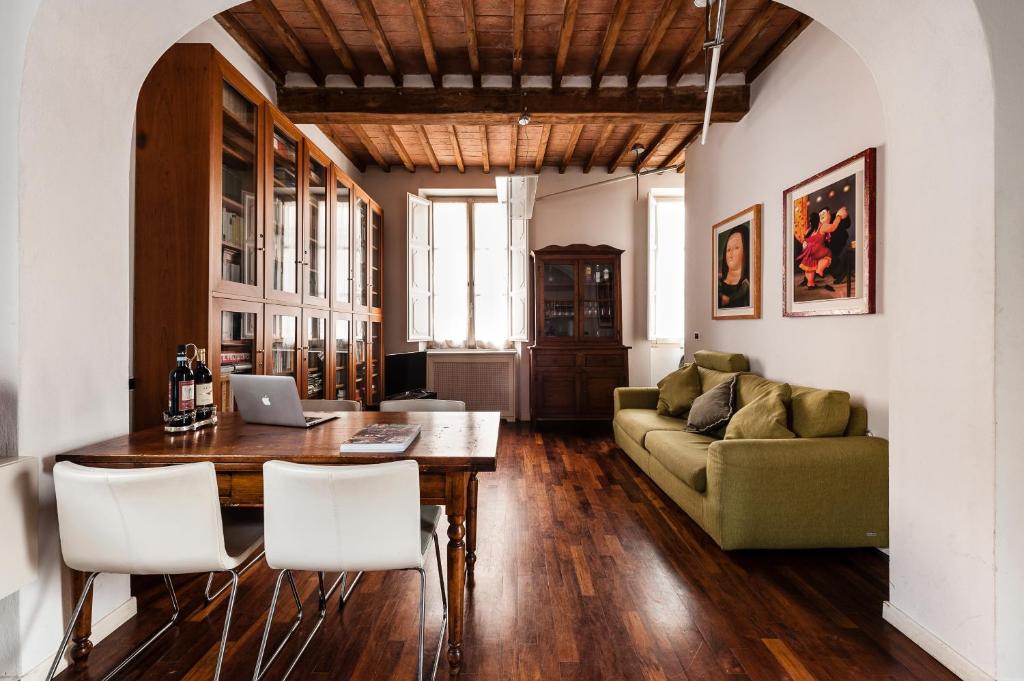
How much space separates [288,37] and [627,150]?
12.0 feet

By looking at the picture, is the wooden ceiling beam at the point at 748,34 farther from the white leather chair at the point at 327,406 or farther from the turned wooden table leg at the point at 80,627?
the turned wooden table leg at the point at 80,627

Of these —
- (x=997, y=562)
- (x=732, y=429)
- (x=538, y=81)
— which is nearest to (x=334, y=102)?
(x=538, y=81)

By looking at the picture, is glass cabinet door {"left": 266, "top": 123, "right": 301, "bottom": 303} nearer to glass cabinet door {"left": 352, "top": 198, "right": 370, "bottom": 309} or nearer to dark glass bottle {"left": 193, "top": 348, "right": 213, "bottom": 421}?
dark glass bottle {"left": 193, "top": 348, "right": 213, "bottom": 421}

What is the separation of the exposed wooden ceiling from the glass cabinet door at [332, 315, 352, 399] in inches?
69.7

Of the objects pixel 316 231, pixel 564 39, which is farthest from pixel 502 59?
pixel 316 231

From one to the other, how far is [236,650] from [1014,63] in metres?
3.26

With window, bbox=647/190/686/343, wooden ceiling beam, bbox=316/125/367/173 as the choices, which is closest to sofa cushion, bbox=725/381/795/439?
window, bbox=647/190/686/343

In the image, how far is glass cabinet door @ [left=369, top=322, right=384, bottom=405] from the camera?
6008 mm

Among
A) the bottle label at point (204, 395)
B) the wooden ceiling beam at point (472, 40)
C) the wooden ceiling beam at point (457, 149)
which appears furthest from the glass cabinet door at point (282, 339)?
the wooden ceiling beam at point (457, 149)

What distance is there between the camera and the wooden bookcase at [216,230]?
9.00 ft

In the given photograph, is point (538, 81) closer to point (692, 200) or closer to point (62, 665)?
point (692, 200)

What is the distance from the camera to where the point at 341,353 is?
5.08 m

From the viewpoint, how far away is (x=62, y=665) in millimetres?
1816

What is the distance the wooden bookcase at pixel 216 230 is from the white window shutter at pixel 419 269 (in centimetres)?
229
